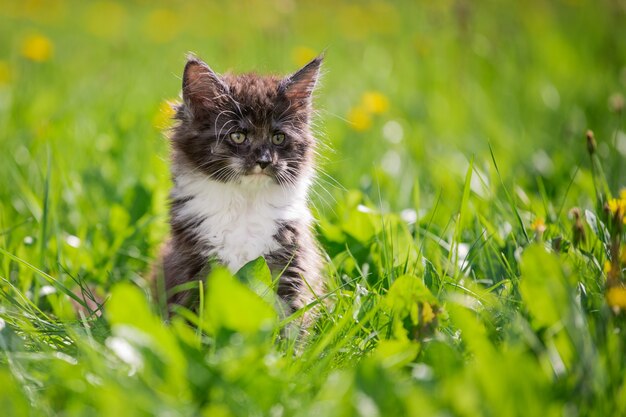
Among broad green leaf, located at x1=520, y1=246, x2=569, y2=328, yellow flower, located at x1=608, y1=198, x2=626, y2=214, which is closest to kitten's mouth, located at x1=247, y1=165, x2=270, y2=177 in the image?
broad green leaf, located at x1=520, y1=246, x2=569, y2=328

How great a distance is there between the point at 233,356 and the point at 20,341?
Answer: 26.7 inches

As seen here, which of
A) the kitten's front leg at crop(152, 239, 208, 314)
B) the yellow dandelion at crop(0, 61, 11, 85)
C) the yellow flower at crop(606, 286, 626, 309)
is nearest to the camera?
the yellow flower at crop(606, 286, 626, 309)

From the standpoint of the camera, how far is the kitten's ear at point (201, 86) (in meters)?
2.77

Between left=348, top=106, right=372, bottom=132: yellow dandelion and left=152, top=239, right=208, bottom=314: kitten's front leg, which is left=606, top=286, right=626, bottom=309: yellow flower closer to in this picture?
left=152, top=239, right=208, bottom=314: kitten's front leg

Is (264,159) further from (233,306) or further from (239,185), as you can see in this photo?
(233,306)

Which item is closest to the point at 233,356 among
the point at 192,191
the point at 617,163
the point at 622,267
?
the point at 192,191

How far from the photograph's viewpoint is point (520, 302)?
223cm

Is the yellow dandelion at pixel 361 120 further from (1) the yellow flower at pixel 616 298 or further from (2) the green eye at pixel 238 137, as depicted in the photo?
(1) the yellow flower at pixel 616 298

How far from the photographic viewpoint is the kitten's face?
2.76 metres

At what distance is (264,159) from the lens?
271 cm

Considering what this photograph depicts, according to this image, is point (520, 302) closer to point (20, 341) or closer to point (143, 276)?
point (20, 341)

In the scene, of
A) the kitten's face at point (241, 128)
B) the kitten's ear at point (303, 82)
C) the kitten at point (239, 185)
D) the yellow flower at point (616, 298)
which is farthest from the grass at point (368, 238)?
the kitten's ear at point (303, 82)

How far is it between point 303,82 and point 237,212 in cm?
60

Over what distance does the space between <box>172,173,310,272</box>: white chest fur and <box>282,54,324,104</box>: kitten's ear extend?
0.39m
